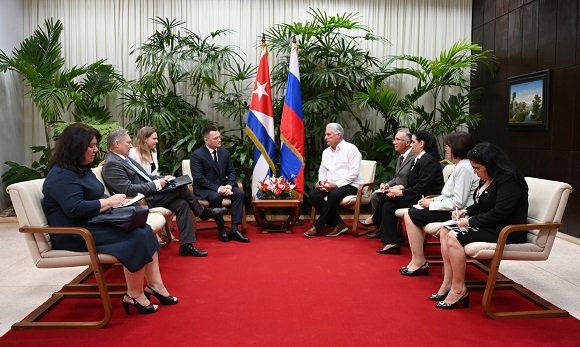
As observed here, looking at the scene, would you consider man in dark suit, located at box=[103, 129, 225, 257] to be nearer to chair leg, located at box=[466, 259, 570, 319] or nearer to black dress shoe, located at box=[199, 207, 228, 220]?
black dress shoe, located at box=[199, 207, 228, 220]

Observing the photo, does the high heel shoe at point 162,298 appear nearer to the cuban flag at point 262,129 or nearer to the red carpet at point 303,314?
the red carpet at point 303,314

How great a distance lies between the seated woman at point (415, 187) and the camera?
561 cm

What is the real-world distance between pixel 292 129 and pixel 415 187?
249 cm

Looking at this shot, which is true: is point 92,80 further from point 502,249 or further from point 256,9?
point 502,249

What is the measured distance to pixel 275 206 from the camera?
265 inches

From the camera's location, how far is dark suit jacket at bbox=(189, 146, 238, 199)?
6402 mm

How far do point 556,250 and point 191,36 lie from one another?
5.71 meters

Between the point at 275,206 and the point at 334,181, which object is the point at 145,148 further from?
the point at 334,181

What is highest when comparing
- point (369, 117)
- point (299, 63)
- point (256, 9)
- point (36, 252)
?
point (256, 9)

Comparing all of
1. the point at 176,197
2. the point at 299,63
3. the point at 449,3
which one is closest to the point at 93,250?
the point at 176,197

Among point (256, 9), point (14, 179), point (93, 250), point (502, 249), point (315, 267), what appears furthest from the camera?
point (256, 9)

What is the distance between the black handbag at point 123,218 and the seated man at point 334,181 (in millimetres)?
3254

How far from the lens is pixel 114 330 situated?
137 inches

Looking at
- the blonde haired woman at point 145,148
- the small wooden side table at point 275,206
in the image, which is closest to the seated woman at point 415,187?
the small wooden side table at point 275,206
